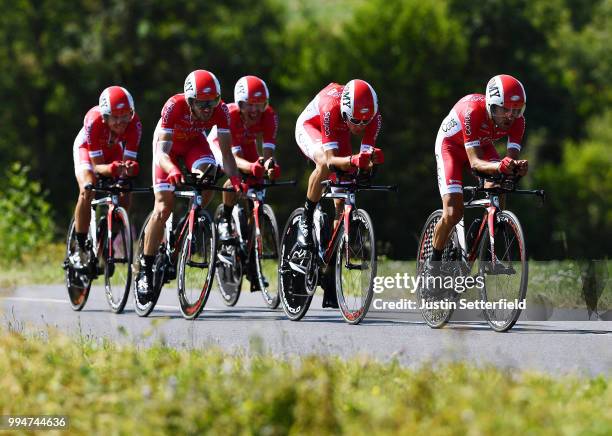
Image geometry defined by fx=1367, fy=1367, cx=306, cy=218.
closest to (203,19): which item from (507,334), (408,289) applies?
(408,289)

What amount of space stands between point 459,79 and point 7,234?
34.6 m

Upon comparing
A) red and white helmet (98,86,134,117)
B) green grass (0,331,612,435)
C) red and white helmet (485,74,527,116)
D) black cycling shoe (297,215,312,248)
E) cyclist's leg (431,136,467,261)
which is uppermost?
red and white helmet (98,86,134,117)

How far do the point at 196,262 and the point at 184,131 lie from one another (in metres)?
1.25

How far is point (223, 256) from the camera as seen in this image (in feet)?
43.3

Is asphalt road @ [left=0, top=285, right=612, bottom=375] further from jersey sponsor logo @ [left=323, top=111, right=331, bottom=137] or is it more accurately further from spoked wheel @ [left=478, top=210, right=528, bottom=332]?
jersey sponsor logo @ [left=323, top=111, right=331, bottom=137]

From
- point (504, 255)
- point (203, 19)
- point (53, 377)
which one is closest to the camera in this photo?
point (53, 377)

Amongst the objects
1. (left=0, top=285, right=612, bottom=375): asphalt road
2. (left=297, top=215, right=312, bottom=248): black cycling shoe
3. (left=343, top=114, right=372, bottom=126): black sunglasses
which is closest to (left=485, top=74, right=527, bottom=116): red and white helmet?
(left=343, top=114, right=372, bottom=126): black sunglasses

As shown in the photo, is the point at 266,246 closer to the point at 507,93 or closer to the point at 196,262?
the point at 196,262

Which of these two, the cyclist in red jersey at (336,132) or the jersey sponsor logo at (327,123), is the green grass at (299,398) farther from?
the jersey sponsor logo at (327,123)

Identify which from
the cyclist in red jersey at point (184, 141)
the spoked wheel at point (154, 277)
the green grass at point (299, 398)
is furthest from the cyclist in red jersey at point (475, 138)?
the green grass at point (299, 398)

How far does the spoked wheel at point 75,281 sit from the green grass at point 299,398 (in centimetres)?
567

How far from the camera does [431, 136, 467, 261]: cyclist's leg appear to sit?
35.7 feet

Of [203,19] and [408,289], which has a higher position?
[203,19]

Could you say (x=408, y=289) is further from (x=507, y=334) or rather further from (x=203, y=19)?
(x=203, y=19)
